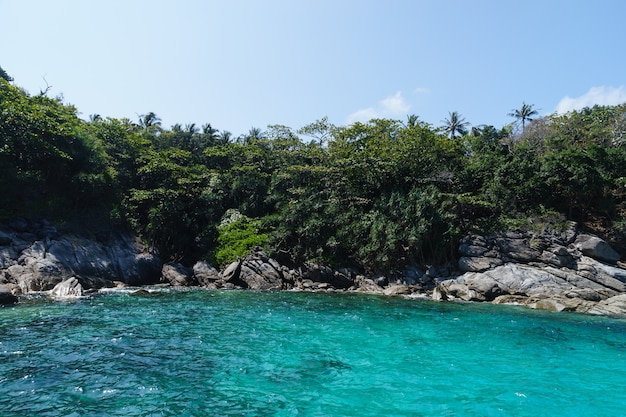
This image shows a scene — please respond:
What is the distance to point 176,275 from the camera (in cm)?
3525

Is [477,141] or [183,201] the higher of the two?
[477,141]

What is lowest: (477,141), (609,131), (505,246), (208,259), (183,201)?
(208,259)

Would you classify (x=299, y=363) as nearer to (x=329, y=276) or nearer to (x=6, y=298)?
(x=6, y=298)

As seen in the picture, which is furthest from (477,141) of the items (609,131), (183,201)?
(183,201)

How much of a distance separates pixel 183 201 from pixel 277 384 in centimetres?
3565

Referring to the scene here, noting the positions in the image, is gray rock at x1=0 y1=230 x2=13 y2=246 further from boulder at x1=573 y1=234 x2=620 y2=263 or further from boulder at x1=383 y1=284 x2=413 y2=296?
boulder at x1=573 y1=234 x2=620 y2=263

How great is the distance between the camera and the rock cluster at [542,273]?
84.1 ft

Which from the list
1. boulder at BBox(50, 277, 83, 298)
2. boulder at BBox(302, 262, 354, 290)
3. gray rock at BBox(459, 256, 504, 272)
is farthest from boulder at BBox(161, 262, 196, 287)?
gray rock at BBox(459, 256, 504, 272)

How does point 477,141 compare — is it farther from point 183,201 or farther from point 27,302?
point 27,302

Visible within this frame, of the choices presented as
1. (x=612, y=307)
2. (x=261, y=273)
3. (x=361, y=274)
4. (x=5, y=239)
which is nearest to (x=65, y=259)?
(x=5, y=239)

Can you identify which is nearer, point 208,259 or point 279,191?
point 208,259

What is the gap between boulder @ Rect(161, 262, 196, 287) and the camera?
34750 mm

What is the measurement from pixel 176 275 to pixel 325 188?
17942 millimetres

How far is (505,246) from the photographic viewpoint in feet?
103
